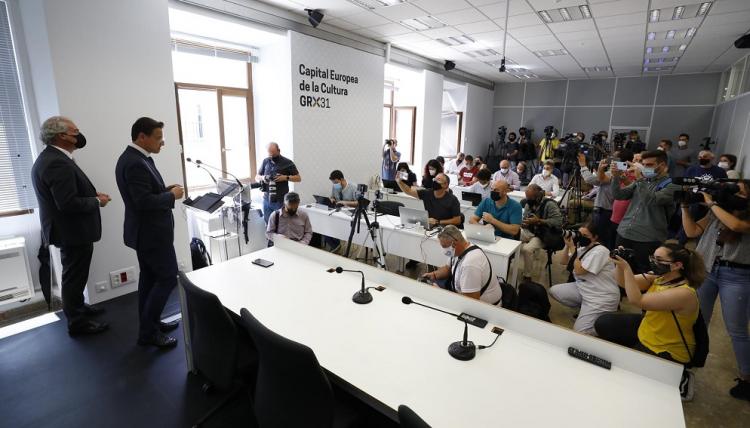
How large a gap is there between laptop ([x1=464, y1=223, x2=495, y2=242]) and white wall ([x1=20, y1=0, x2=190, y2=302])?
3132 mm

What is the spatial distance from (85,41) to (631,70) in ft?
35.3

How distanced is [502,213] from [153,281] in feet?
10.7

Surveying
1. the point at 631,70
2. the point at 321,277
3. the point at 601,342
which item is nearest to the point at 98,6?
the point at 321,277

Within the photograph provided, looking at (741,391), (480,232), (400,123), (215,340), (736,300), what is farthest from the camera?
(400,123)

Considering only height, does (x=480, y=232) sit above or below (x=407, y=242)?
above

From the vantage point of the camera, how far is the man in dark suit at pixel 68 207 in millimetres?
2639

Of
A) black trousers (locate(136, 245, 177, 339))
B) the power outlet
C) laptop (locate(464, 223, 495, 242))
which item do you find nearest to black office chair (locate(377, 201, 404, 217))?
laptop (locate(464, 223, 495, 242))

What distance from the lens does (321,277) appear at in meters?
2.62

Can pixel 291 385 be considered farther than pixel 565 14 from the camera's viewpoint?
No

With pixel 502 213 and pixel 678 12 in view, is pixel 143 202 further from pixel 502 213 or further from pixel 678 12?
pixel 678 12

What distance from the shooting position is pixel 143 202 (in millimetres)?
2535

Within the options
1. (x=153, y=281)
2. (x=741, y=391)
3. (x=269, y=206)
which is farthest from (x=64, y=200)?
(x=741, y=391)

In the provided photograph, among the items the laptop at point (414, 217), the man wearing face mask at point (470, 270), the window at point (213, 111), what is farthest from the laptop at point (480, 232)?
the window at point (213, 111)

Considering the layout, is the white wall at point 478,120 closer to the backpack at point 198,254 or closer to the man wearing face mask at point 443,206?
the man wearing face mask at point 443,206
